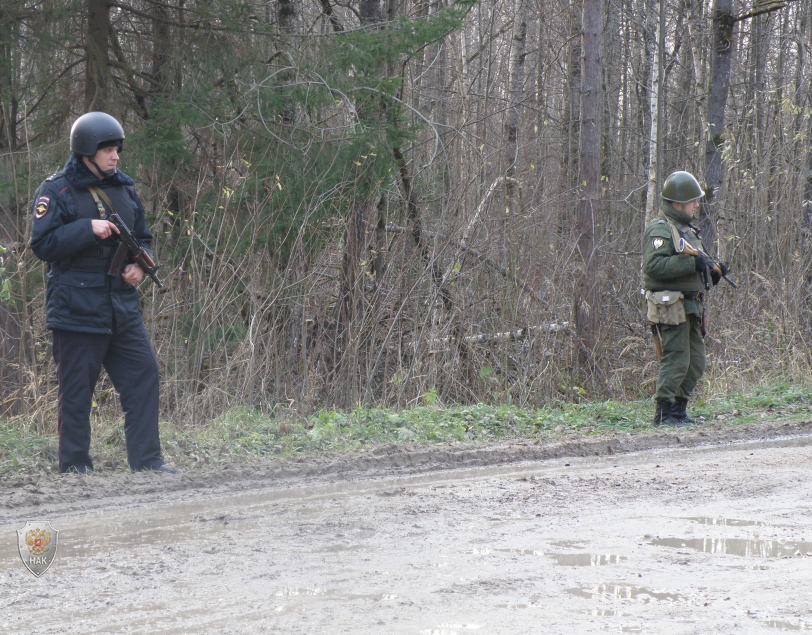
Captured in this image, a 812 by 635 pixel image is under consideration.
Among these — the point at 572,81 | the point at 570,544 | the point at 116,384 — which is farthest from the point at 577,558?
the point at 572,81

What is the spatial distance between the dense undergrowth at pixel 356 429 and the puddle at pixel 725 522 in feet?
8.66

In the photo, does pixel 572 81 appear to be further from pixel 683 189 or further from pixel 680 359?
pixel 680 359

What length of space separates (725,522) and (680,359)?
12.9 feet

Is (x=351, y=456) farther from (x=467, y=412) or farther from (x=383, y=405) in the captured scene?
(x=383, y=405)

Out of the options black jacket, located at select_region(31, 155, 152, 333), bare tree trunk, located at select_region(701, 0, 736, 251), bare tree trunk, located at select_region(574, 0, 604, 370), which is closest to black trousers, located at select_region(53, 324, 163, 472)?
black jacket, located at select_region(31, 155, 152, 333)

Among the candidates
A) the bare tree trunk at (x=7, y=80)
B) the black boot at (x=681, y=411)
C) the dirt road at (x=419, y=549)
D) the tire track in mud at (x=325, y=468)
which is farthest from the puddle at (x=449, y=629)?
the bare tree trunk at (x=7, y=80)

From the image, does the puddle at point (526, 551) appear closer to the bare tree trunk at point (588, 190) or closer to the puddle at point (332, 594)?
the puddle at point (332, 594)

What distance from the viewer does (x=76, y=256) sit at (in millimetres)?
5805

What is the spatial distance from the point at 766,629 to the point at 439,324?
6.84 meters

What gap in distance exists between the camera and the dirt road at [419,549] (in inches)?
133

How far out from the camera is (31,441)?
21.8ft

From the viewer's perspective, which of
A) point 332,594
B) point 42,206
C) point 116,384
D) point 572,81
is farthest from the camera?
point 572,81

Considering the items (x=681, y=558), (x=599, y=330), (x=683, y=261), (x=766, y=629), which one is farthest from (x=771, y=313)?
(x=766, y=629)

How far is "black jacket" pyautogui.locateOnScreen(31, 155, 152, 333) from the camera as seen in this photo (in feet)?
18.6
